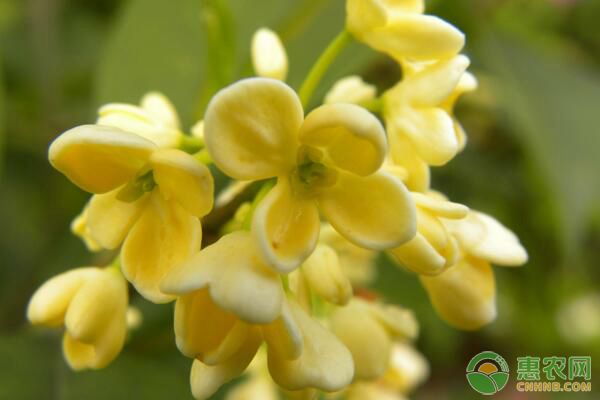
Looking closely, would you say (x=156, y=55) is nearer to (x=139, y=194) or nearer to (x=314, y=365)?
(x=139, y=194)

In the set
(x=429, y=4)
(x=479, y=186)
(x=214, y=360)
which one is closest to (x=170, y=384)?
(x=214, y=360)

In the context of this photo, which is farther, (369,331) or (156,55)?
(156,55)

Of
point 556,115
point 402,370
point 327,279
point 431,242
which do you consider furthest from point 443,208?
point 556,115

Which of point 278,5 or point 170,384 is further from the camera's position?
point 278,5

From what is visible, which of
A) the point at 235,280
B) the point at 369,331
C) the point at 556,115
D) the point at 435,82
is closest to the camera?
the point at 235,280

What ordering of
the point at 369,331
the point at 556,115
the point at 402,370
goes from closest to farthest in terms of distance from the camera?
the point at 369,331
the point at 402,370
the point at 556,115

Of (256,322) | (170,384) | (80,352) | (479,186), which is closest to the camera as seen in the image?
(256,322)

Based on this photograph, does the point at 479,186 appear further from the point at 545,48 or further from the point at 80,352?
the point at 80,352

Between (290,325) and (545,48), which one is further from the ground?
A: (290,325)
